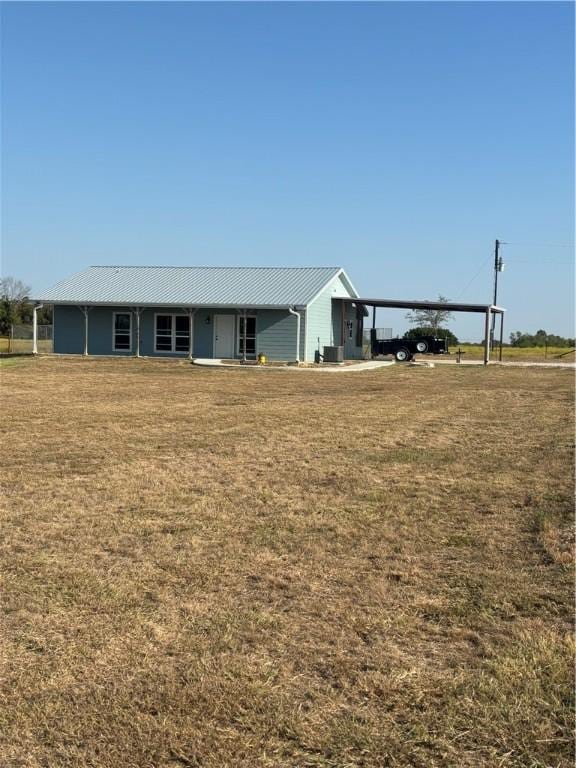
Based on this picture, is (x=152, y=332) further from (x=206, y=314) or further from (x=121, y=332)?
(x=206, y=314)

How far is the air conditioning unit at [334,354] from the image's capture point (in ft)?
96.5

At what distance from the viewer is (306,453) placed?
8.84m

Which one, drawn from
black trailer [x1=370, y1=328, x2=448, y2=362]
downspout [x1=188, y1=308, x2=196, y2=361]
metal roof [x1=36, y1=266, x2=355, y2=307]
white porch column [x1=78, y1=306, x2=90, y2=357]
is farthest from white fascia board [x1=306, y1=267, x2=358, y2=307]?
white porch column [x1=78, y1=306, x2=90, y2=357]

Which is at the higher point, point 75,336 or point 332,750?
point 75,336

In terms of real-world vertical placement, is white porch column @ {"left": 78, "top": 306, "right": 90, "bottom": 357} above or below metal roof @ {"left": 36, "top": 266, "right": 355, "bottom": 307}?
below

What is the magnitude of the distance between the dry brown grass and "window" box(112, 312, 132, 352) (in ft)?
74.3

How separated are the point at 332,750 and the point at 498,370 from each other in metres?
27.1

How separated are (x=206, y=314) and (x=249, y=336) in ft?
6.62

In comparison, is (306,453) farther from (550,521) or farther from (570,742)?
(570,742)

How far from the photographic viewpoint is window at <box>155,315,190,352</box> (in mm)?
30969

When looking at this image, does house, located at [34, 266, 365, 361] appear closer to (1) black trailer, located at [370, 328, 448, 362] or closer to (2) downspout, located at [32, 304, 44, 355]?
(2) downspout, located at [32, 304, 44, 355]

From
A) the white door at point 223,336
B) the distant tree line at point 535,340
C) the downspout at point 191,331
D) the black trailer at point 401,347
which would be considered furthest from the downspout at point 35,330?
the distant tree line at point 535,340

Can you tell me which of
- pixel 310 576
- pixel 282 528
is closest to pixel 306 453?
pixel 282 528

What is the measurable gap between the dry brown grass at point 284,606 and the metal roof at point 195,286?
20.8m
